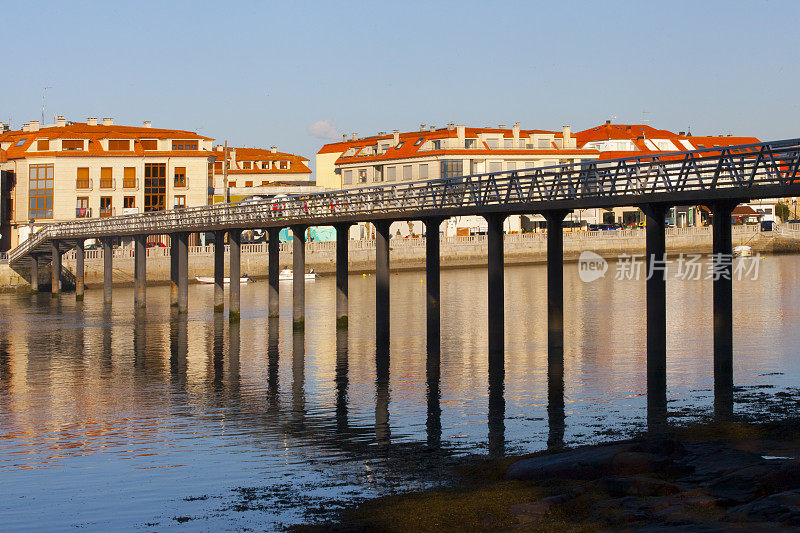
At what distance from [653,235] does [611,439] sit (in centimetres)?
913

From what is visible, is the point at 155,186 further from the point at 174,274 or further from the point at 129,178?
the point at 174,274

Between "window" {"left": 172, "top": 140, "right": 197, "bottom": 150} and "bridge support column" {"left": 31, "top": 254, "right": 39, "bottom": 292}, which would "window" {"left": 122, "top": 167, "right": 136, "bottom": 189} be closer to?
"window" {"left": 172, "top": 140, "right": 197, "bottom": 150}

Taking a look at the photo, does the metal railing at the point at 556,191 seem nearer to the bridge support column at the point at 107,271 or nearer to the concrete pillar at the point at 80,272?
the bridge support column at the point at 107,271

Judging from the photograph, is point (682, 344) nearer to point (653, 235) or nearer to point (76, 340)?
point (653, 235)

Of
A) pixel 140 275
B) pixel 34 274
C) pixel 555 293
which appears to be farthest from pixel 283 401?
pixel 34 274

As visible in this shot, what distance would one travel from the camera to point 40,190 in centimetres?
10656

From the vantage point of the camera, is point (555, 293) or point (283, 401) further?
point (555, 293)

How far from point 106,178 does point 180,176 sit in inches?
300

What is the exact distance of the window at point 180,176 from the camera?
11138 cm

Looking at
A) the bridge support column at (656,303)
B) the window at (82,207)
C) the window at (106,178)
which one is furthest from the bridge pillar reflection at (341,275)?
the window at (106,178)

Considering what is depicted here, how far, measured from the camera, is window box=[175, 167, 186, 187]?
111375 millimetres

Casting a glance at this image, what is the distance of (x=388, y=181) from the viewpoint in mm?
133125

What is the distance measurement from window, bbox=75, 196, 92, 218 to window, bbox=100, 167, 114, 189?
2075 millimetres

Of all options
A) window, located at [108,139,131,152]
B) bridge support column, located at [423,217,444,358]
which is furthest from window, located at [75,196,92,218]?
bridge support column, located at [423,217,444,358]
